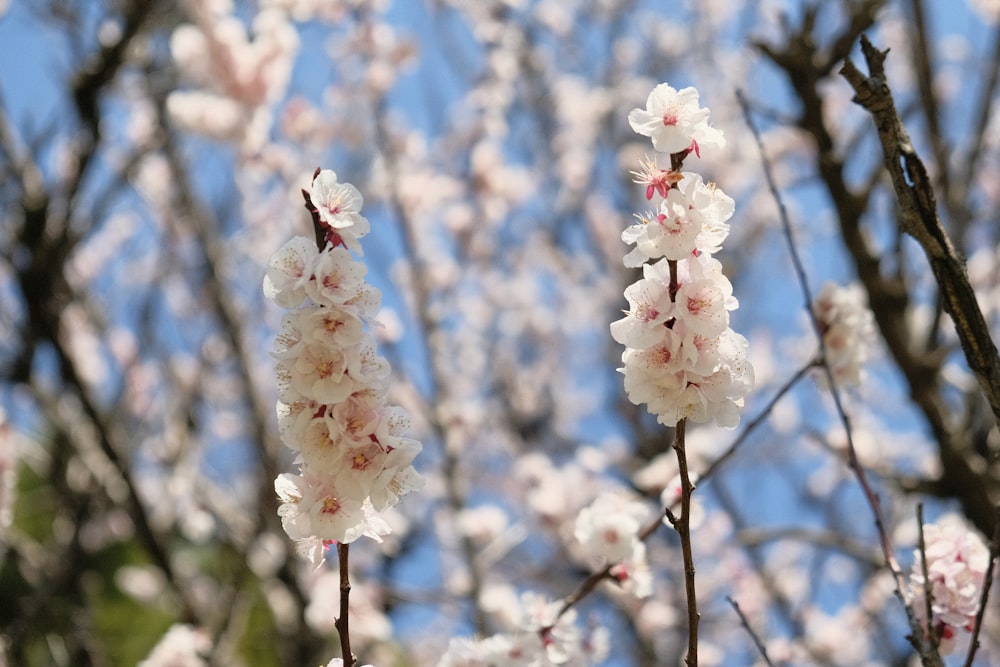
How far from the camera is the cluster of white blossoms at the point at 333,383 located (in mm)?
901

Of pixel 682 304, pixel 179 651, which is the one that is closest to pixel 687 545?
pixel 682 304

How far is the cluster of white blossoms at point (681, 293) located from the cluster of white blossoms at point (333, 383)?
0.27m

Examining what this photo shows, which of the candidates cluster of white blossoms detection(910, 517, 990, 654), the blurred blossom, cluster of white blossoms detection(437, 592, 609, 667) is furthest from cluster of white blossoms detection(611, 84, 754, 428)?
the blurred blossom

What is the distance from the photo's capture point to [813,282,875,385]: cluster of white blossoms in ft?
5.42

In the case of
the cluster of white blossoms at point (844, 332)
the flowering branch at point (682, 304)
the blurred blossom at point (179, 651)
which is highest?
the cluster of white blossoms at point (844, 332)

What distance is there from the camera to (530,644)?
1.41 meters

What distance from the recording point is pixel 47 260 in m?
→ 2.96

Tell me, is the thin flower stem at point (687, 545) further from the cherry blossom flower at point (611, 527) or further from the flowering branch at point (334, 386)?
the cherry blossom flower at point (611, 527)

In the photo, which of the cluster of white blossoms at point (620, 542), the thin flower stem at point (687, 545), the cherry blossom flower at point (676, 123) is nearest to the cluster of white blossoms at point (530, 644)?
the cluster of white blossoms at point (620, 542)

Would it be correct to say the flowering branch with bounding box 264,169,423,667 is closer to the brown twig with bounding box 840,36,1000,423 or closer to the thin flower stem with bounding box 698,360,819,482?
the thin flower stem with bounding box 698,360,819,482

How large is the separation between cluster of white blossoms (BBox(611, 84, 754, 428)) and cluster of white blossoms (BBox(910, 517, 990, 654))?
453mm

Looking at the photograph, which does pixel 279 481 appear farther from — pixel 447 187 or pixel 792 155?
pixel 792 155

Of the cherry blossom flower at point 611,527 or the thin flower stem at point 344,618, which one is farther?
the cherry blossom flower at point 611,527

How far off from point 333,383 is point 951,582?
2.97 feet
